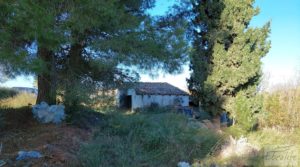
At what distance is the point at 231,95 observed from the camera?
13398 millimetres

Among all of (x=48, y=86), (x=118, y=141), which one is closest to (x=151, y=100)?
(x=48, y=86)

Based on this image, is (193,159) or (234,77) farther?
(234,77)

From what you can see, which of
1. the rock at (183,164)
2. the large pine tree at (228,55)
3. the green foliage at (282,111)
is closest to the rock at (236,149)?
the rock at (183,164)

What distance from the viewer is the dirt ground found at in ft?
17.3

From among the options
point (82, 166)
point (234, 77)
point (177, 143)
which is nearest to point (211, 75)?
point (234, 77)

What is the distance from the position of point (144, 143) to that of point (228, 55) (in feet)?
23.6

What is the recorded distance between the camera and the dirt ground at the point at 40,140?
5277 mm

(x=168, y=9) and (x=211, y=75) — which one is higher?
(x=168, y=9)

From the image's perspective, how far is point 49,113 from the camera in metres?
7.84

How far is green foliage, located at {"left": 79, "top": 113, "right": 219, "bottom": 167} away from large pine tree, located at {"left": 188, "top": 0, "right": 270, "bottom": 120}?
16.5 feet

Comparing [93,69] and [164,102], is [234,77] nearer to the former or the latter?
[93,69]

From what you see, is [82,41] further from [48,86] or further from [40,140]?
[40,140]

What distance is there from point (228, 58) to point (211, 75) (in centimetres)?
93

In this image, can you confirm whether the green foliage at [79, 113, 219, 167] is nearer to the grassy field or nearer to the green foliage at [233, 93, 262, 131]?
the grassy field
